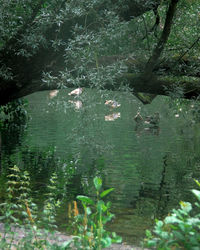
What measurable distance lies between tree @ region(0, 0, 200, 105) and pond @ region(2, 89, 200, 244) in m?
0.72

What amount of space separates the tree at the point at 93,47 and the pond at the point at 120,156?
2.37 ft

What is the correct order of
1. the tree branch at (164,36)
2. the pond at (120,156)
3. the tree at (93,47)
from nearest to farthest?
1. the tree at (93,47)
2. the pond at (120,156)
3. the tree branch at (164,36)

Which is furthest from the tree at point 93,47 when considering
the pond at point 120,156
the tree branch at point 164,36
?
the pond at point 120,156

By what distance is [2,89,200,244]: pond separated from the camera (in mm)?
11781

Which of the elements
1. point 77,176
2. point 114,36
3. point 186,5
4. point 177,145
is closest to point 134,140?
point 177,145

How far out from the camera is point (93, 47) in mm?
11469

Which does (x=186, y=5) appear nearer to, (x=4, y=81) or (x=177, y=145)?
(x=4, y=81)

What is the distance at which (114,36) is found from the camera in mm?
11625

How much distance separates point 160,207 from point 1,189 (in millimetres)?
4804

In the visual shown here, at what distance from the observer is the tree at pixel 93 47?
11.5m

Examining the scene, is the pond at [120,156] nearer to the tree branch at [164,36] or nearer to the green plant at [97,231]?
the tree branch at [164,36]

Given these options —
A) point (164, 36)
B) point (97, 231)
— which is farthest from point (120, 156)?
point (97, 231)

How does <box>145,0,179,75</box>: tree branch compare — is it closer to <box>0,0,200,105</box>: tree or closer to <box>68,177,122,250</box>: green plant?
<box>0,0,200,105</box>: tree

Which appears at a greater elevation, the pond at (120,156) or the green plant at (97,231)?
the green plant at (97,231)
